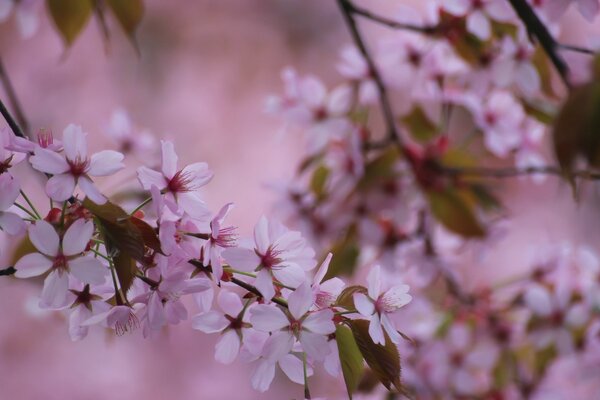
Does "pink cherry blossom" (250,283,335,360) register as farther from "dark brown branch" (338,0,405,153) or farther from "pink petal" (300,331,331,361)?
"dark brown branch" (338,0,405,153)

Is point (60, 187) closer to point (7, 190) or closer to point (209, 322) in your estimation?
point (7, 190)

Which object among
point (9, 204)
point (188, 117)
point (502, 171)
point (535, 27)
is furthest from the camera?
point (188, 117)

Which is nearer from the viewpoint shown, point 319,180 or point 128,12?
point 128,12

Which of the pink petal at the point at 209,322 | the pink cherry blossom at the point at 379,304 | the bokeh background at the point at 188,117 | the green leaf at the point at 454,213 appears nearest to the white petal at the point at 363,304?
the pink cherry blossom at the point at 379,304

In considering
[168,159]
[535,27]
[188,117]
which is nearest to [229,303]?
[168,159]

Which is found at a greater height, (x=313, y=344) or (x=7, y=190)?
(x=7, y=190)

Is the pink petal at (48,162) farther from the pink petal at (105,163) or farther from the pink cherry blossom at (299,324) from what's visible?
the pink cherry blossom at (299,324)

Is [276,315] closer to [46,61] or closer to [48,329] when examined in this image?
[48,329]

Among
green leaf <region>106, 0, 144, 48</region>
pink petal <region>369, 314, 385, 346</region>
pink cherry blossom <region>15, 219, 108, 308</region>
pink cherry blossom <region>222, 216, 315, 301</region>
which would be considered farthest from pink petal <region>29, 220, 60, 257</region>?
green leaf <region>106, 0, 144, 48</region>
